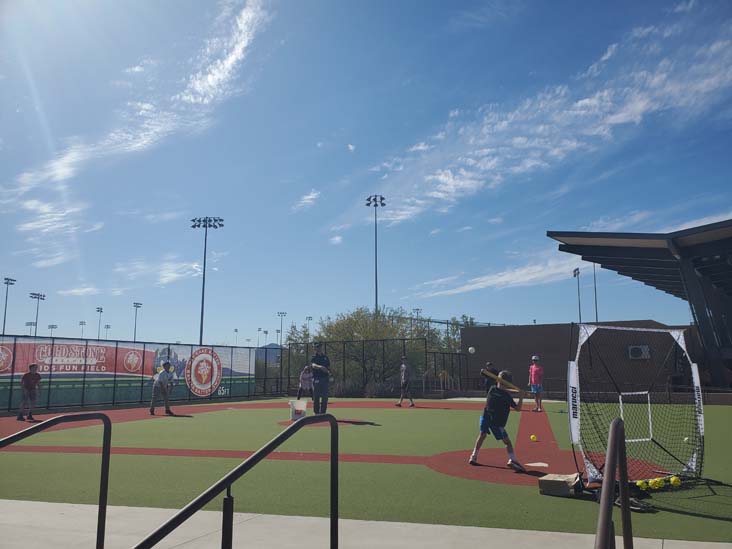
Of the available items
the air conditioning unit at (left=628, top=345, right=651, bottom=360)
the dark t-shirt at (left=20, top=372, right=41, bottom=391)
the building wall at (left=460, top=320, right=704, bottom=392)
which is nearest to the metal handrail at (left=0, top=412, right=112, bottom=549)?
the dark t-shirt at (left=20, top=372, right=41, bottom=391)

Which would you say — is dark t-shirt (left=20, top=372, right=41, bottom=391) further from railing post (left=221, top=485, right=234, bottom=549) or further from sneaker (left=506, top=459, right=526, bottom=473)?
railing post (left=221, top=485, right=234, bottom=549)

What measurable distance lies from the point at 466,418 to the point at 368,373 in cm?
2352

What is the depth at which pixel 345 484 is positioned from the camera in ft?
27.8

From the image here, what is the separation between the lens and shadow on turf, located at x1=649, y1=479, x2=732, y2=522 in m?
6.73

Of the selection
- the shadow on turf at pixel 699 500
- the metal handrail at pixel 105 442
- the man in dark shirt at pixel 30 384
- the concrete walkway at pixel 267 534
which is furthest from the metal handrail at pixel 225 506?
the man in dark shirt at pixel 30 384

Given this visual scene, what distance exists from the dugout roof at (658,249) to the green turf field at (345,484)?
1403cm

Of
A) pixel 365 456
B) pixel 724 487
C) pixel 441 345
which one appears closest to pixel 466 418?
pixel 365 456

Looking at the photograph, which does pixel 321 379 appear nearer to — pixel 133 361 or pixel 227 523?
pixel 227 523

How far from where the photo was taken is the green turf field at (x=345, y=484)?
6.52 m

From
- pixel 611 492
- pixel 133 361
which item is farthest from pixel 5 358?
pixel 611 492

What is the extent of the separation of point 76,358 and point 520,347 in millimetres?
30604

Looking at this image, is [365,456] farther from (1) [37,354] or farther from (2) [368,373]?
(2) [368,373]

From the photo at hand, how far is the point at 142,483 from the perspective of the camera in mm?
8594

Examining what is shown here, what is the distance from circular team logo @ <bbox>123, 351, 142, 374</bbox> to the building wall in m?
25.7
